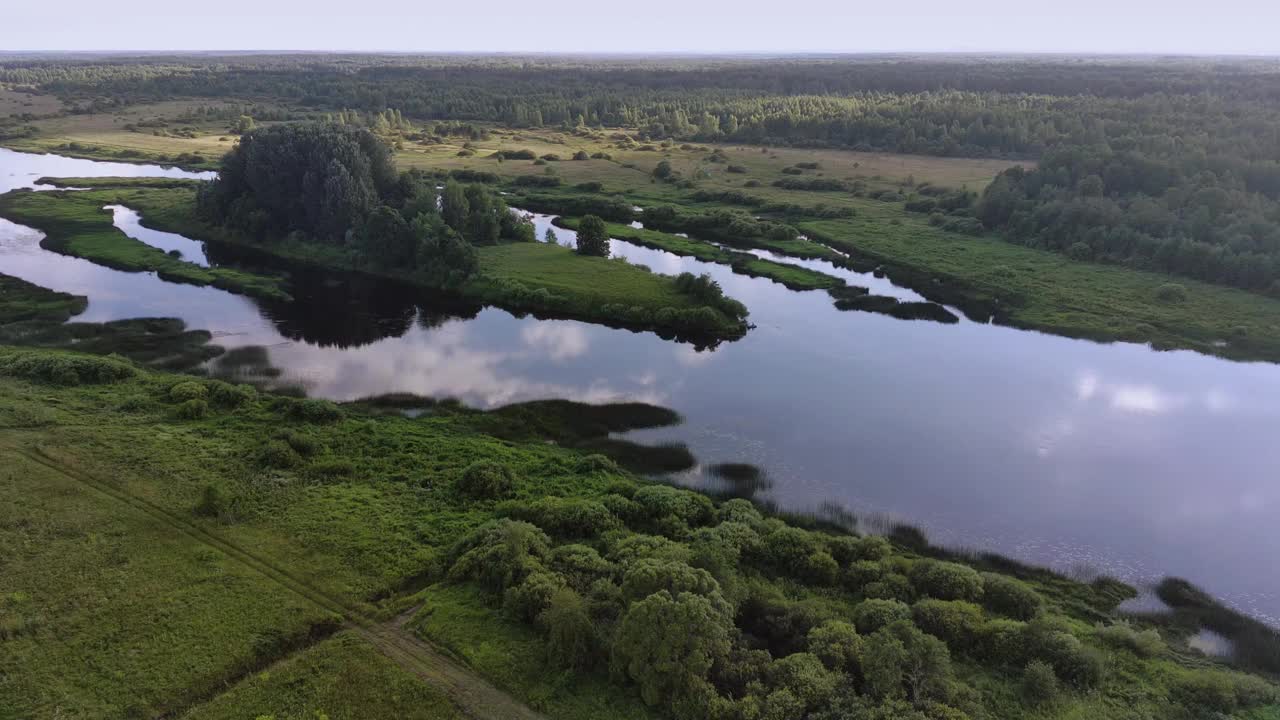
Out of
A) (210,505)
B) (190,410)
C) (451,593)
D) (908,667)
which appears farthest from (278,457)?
(908,667)

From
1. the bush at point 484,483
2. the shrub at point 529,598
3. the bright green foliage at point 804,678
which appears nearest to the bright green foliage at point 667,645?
the bright green foliage at point 804,678

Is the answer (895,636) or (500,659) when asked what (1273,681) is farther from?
(500,659)

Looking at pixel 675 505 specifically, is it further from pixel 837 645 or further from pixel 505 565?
pixel 837 645

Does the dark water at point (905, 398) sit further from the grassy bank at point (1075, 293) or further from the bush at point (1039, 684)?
the bush at point (1039, 684)

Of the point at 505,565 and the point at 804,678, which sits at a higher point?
the point at 505,565

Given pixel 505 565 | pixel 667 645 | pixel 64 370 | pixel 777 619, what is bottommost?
pixel 777 619

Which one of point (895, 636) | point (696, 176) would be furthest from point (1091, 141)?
point (895, 636)

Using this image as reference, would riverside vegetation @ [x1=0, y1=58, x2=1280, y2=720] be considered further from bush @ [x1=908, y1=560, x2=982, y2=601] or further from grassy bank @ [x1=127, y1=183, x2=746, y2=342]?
grassy bank @ [x1=127, y1=183, x2=746, y2=342]
